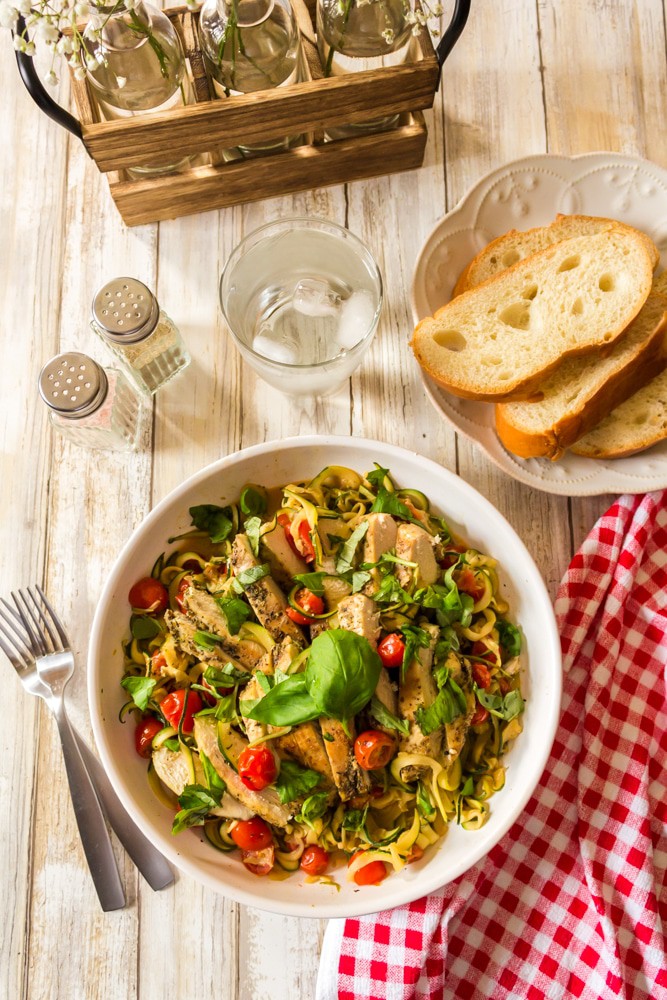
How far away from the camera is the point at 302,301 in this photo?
2990 mm

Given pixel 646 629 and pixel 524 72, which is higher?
pixel 524 72

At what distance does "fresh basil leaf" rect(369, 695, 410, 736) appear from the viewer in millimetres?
2344

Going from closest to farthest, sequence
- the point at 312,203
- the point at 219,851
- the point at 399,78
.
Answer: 1. the point at 219,851
2. the point at 399,78
3. the point at 312,203

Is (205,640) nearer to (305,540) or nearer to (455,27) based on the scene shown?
(305,540)

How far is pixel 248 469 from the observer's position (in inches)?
105

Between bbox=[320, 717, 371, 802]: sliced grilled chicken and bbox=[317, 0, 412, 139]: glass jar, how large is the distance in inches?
76.6

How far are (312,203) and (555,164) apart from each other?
84 cm

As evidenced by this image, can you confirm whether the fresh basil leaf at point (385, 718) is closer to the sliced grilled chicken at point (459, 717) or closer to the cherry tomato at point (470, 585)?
the sliced grilled chicken at point (459, 717)

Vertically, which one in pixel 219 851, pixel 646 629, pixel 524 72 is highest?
pixel 524 72

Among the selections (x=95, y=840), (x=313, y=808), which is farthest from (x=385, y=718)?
(x=95, y=840)

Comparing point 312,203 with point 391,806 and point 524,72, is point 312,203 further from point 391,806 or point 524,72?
point 391,806

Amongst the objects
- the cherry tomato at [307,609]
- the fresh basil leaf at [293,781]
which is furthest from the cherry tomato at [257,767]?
the cherry tomato at [307,609]

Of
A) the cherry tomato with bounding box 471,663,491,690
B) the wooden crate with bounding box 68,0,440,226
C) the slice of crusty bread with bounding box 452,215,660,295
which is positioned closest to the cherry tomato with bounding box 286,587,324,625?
the cherry tomato with bounding box 471,663,491,690

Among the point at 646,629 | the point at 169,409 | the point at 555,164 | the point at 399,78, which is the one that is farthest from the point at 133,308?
the point at 646,629
